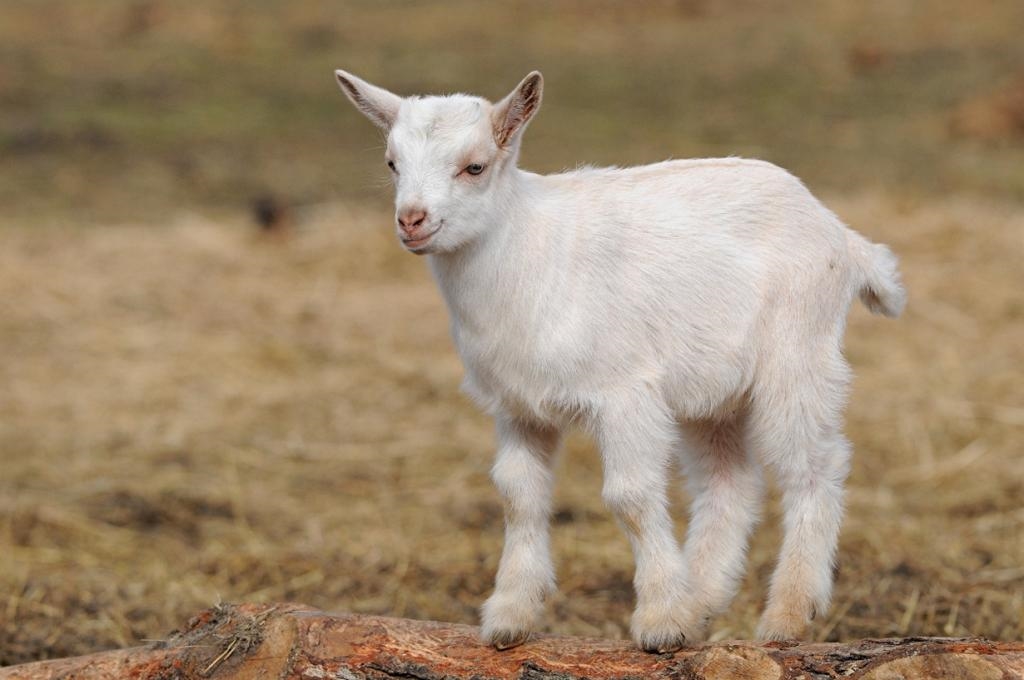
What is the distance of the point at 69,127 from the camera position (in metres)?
16.0

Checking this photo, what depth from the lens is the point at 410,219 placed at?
3.66m

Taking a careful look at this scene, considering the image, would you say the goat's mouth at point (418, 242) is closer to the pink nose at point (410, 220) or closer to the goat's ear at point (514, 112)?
the pink nose at point (410, 220)

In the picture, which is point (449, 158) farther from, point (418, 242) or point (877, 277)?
point (877, 277)

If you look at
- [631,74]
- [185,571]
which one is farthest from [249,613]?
[631,74]

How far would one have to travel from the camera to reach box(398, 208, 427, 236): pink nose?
12.0 feet

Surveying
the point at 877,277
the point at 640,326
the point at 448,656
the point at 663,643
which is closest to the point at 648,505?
the point at 663,643

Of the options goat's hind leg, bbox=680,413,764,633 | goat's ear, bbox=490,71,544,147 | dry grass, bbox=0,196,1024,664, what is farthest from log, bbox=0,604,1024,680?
dry grass, bbox=0,196,1024,664

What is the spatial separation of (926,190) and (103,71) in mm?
10581

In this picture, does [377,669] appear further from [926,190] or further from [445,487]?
[926,190]

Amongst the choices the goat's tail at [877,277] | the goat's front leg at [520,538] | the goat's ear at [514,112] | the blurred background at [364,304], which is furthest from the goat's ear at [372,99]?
the blurred background at [364,304]

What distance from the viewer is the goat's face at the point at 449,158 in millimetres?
3721

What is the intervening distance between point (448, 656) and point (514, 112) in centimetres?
156

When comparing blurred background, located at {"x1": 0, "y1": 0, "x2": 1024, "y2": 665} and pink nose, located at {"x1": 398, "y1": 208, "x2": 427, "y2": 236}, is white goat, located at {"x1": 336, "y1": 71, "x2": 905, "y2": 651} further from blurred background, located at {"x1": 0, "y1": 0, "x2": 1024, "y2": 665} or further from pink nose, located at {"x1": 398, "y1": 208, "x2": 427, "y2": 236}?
blurred background, located at {"x1": 0, "y1": 0, "x2": 1024, "y2": 665}

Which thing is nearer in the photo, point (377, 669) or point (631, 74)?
point (377, 669)
